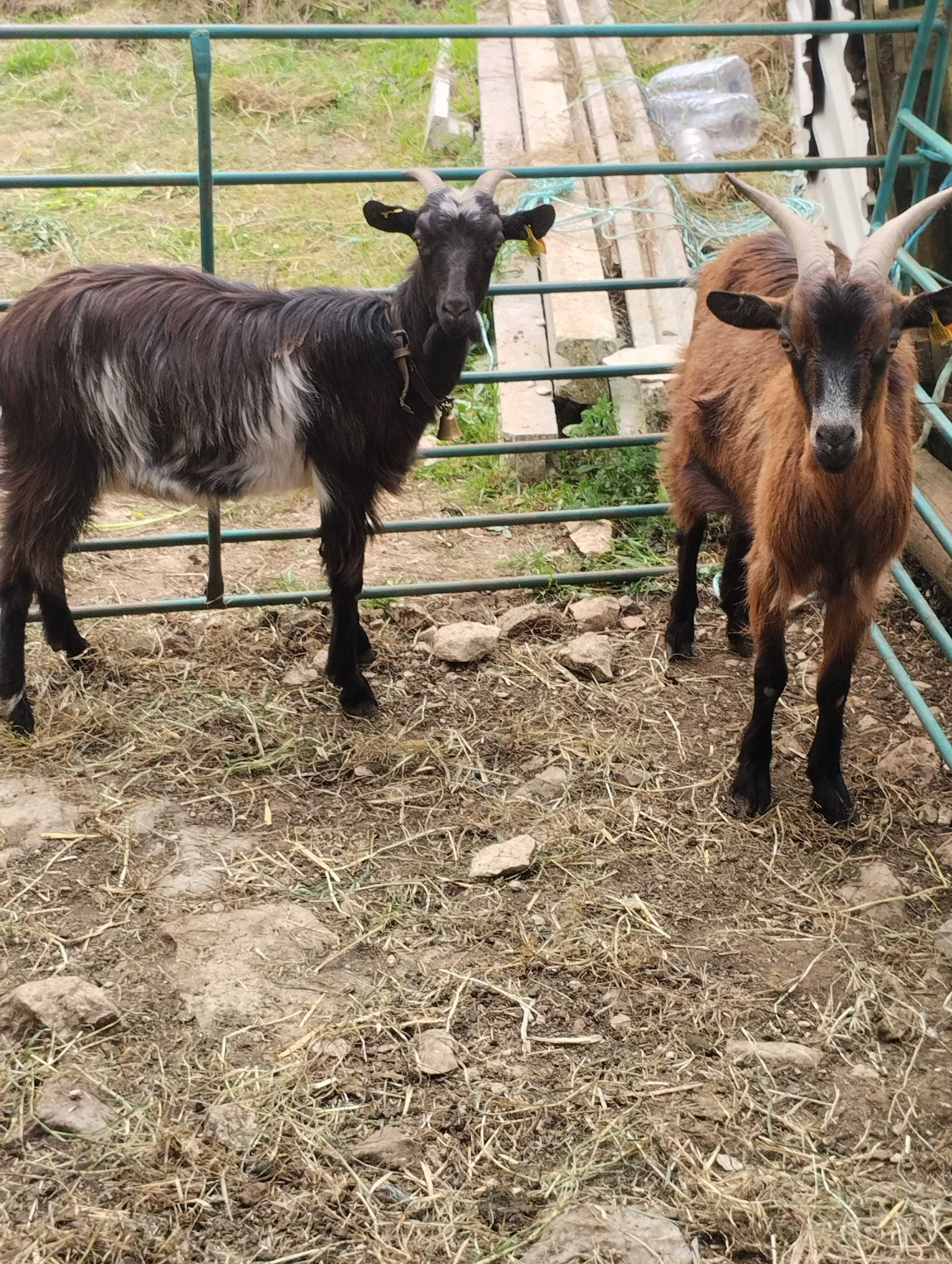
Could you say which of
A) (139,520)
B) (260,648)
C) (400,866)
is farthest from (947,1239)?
(139,520)

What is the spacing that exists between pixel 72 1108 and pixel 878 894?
7.68ft

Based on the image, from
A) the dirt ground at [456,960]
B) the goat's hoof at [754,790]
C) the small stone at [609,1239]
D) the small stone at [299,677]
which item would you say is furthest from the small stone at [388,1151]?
the small stone at [299,677]

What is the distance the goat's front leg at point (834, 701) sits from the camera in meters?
3.94

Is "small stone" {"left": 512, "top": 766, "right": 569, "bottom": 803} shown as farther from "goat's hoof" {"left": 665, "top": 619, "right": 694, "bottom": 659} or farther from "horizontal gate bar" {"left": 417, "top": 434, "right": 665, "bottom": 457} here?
"horizontal gate bar" {"left": 417, "top": 434, "right": 665, "bottom": 457}

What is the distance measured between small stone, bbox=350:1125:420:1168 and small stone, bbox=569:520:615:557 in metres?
3.17

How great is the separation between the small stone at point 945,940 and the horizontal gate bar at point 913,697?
25.9 inches

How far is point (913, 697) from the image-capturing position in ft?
14.4

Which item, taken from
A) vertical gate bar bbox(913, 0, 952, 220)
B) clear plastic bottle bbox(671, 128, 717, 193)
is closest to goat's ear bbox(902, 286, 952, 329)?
vertical gate bar bbox(913, 0, 952, 220)

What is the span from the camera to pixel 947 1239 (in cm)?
272

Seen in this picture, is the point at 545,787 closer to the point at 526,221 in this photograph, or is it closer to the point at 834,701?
the point at 834,701

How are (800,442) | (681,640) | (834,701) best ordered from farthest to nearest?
(681,640) → (834,701) → (800,442)

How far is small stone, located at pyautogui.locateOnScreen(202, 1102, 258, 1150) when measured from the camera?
2854 mm

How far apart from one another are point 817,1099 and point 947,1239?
1.44 feet

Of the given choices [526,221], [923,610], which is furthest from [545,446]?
[923,610]
